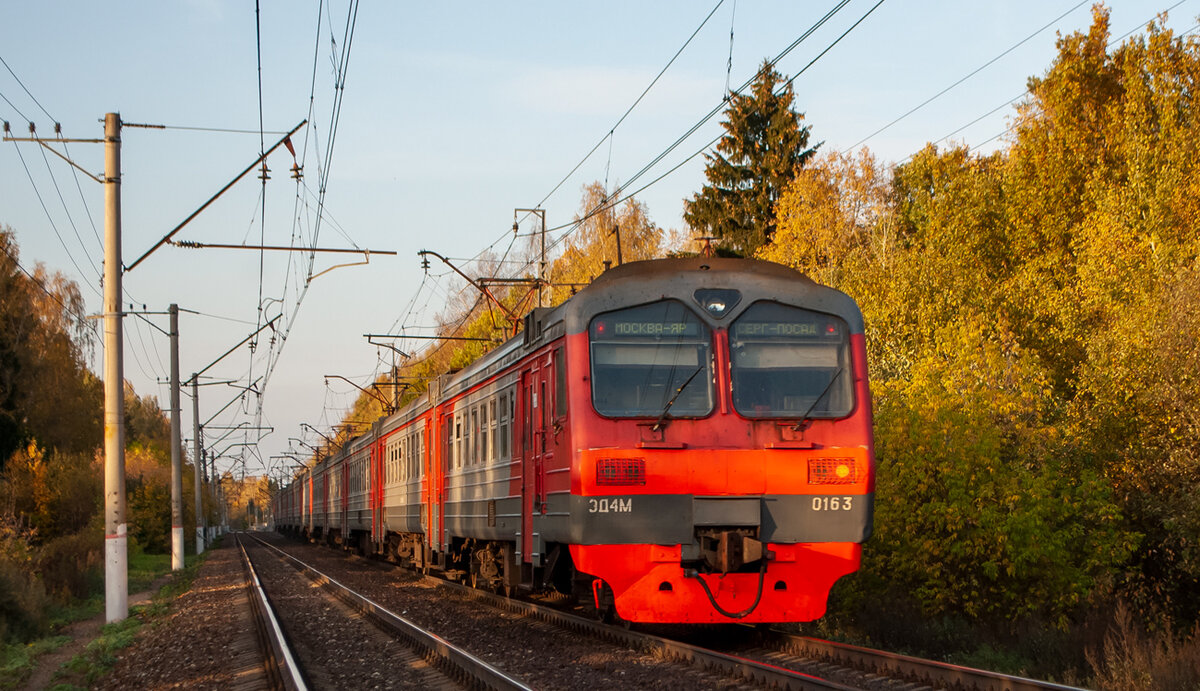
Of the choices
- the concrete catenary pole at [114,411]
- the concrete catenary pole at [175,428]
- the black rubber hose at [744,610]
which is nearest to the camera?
the black rubber hose at [744,610]

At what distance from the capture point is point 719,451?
9.76 meters

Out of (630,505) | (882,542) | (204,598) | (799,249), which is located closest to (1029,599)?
(882,542)

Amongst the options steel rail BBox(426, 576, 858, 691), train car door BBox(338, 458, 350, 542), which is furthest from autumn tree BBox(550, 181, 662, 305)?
steel rail BBox(426, 576, 858, 691)

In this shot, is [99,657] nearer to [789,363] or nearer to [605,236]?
[789,363]

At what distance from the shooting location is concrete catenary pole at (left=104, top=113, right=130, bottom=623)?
1564 cm

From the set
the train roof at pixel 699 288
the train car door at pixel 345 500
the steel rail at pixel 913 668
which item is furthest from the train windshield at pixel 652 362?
the train car door at pixel 345 500

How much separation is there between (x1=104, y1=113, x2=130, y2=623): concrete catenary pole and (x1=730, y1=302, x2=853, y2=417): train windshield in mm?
9504

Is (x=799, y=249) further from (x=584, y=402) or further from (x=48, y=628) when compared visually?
(x=584, y=402)

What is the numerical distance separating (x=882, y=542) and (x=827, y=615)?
1273 millimetres

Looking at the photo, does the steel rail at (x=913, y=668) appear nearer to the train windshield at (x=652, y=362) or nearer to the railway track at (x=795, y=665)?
the railway track at (x=795, y=665)

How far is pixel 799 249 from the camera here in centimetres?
3650

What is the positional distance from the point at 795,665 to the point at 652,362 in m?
2.78

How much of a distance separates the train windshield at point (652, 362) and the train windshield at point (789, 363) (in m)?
0.30

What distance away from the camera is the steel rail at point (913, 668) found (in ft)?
23.9
